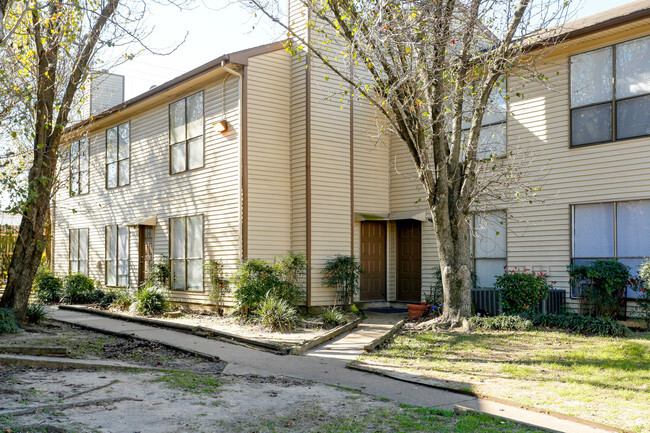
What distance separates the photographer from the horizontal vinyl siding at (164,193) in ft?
46.2

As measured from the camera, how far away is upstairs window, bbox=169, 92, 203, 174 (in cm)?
1538

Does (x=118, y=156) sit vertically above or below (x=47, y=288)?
above

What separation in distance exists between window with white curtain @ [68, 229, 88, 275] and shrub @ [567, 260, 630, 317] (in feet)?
53.5

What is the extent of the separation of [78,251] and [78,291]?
13.4ft

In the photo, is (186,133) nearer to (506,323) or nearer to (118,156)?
(118,156)

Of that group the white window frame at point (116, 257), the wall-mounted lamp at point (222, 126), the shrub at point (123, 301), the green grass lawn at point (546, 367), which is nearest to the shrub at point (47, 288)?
the white window frame at point (116, 257)

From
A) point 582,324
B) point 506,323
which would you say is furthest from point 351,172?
point 582,324

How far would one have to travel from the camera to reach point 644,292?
419 inches

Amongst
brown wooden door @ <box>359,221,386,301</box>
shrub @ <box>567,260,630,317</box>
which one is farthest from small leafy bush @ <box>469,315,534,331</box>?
brown wooden door @ <box>359,221,386,301</box>

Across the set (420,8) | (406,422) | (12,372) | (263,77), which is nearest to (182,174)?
(263,77)

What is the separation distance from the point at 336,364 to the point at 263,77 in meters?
7.94

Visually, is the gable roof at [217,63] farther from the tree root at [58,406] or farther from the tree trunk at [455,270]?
the tree root at [58,406]

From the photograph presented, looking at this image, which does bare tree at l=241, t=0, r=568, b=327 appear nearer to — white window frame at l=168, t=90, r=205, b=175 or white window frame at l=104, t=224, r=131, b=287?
white window frame at l=168, t=90, r=205, b=175

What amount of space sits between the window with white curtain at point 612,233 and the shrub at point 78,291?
13493mm
